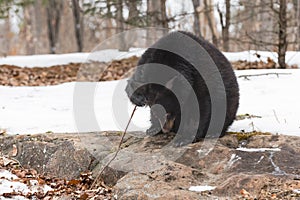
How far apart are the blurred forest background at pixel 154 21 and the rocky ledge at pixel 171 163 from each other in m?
4.69

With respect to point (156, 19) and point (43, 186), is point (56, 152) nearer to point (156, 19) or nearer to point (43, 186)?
point (43, 186)

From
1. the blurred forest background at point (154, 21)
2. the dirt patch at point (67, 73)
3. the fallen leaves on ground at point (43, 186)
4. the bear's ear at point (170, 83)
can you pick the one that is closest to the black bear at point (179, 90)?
the bear's ear at point (170, 83)

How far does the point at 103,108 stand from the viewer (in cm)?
647

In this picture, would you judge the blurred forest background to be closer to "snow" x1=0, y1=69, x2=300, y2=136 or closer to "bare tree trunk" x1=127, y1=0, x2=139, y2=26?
"bare tree trunk" x1=127, y1=0, x2=139, y2=26

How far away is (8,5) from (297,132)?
39.1 feet

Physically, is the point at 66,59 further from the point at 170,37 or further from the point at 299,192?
the point at 299,192

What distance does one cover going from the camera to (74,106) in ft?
21.6

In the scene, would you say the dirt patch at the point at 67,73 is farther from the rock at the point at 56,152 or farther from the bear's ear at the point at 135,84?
the bear's ear at the point at 135,84

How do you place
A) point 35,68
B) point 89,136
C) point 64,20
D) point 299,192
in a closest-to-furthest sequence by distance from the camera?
point 299,192
point 89,136
point 35,68
point 64,20

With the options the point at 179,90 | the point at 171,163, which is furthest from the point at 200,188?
the point at 179,90

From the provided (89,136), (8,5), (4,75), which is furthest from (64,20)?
(89,136)

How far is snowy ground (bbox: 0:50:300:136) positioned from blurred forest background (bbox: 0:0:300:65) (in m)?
2.16

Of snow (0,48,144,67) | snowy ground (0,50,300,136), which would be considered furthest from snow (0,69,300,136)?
snow (0,48,144,67)

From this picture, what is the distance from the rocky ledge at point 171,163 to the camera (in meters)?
3.01
